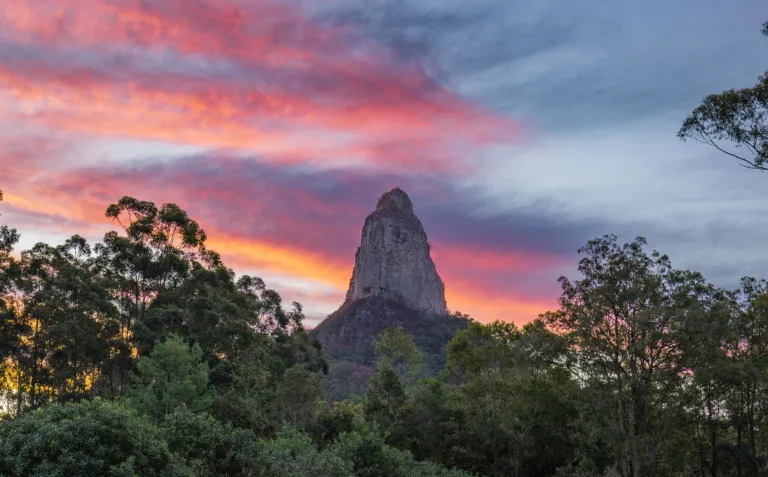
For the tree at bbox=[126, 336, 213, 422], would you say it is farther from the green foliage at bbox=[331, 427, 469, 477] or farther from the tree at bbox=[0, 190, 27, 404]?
the green foliage at bbox=[331, 427, 469, 477]

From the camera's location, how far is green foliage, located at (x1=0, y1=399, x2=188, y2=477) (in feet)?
34.1

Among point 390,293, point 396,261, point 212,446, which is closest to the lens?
point 212,446

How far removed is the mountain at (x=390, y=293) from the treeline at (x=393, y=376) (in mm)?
69777

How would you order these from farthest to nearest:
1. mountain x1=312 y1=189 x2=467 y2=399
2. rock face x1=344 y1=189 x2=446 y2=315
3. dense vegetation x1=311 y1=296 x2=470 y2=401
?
rock face x1=344 y1=189 x2=446 y2=315, mountain x1=312 y1=189 x2=467 y2=399, dense vegetation x1=311 y1=296 x2=470 y2=401

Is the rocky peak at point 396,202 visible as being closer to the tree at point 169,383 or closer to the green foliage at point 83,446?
the tree at point 169,383

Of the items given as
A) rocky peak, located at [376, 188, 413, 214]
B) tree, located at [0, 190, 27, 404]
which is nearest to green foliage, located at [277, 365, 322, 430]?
tree, located at [0, 190, 27, 404]

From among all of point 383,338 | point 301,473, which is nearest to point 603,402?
point 301,473

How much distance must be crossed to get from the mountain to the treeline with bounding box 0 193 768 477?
69777mm

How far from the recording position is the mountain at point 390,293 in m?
121

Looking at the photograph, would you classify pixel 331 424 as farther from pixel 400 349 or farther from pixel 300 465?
pixel 400 349

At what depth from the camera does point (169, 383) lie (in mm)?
30094

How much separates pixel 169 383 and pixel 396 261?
440ft

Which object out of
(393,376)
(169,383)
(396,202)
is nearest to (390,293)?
(396,202)

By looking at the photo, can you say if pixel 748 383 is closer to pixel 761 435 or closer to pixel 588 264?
pixel 761 435
